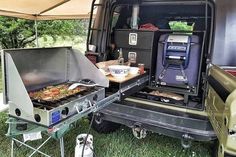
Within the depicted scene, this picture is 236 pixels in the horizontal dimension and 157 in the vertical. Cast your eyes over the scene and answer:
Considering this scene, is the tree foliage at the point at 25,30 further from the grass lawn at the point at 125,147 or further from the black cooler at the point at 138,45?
the black cooler at the point at 138,45

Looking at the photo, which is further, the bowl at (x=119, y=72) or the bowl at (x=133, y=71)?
the bowl at (x=133, y=71)

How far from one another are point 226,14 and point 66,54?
1539mm

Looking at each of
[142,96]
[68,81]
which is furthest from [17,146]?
[142,96]

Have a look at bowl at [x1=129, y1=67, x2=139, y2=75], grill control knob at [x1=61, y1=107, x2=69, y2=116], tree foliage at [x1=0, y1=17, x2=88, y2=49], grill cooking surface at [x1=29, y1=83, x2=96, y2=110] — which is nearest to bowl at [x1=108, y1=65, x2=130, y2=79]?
bowl at [x1=129, y1=67, x2=139, y2=75]

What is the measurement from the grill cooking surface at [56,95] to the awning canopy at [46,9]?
2387 mm

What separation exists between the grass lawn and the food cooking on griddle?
1.09m

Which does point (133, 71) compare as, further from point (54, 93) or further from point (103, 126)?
point (103, 126)

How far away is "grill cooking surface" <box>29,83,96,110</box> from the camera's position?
159cm

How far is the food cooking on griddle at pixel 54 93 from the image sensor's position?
1.75 meters

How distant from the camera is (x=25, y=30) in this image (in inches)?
340

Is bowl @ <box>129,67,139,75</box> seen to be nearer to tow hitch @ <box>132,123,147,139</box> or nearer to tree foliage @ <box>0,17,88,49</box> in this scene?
tow hitch @ <box>132,123,147,139</box>

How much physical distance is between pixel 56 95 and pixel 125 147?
147 centimetres

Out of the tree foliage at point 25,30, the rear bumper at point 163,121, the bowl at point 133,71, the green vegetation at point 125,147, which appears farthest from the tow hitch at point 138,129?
the tree foliage at point 25,30

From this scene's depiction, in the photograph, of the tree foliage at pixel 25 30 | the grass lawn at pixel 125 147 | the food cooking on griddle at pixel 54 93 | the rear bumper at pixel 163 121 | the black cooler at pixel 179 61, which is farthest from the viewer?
the tree foliage at pixel 25 30
